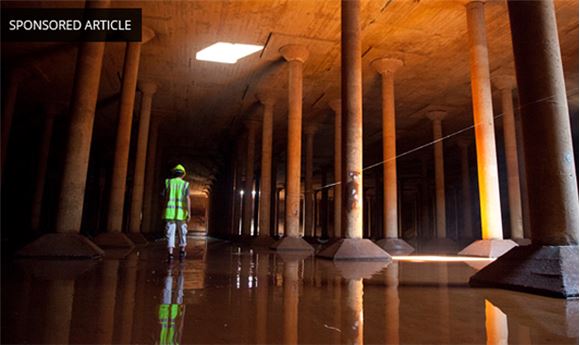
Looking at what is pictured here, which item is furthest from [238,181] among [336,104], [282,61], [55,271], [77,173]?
[55,271]

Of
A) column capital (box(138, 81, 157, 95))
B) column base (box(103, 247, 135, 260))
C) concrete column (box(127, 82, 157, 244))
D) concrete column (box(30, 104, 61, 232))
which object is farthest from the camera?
concrete column (box(30, 104, 61, 232))

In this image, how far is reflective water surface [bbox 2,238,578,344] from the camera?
2236mm

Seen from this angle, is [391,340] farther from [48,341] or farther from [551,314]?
A: [48,341]

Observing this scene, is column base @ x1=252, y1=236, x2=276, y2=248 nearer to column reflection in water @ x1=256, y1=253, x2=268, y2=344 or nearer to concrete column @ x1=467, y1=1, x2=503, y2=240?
concrete column @ x1=467, y1=1, x2=503, y2=240

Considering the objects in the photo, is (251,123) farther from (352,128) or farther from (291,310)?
(291,310)

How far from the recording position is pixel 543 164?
433 centimetres

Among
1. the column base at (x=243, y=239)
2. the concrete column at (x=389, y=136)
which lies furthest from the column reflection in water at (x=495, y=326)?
the column base at (x=243, y=239)

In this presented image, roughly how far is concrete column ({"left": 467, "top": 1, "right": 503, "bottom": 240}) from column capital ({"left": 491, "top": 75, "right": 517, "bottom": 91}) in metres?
6.44

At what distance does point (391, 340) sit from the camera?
2.21 meters

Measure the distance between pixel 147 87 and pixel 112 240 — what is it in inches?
349

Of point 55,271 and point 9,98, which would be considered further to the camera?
point 9,98

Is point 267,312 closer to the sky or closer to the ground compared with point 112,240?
closer to the ground

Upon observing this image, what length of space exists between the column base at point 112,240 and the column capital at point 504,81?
16.9 m

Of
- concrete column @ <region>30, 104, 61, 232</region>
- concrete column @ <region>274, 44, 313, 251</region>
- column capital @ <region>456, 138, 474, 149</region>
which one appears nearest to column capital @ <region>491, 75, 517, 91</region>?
concrete column @ <region>274, 44, 313, 251</region>
